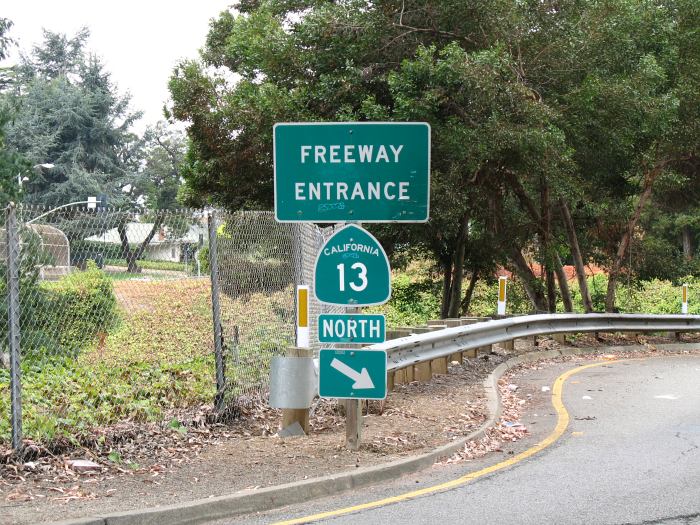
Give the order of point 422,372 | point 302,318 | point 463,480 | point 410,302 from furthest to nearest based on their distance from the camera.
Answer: point 410,302 < point 422,372 < point 302,318 < point 463,480

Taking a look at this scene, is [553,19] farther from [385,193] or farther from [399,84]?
[385,193]

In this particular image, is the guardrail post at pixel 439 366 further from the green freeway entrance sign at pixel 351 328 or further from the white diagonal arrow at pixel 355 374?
the green freeway entrance sign at pixel 351 328

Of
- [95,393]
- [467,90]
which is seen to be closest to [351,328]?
[95,393]

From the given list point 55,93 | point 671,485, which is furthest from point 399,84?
point 55,93

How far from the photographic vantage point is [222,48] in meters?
25.1

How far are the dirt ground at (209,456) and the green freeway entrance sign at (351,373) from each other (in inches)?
20.9

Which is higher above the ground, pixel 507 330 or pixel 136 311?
pixel 136 311

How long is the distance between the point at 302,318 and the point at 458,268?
46.0 feet

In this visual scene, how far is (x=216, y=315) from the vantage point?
8.77 m

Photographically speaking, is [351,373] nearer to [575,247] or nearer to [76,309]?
[76,309]

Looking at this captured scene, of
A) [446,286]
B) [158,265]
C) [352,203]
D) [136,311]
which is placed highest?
[352,203]

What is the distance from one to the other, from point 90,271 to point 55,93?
207ft

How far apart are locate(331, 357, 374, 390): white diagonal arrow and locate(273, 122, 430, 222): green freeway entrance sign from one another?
1.26m

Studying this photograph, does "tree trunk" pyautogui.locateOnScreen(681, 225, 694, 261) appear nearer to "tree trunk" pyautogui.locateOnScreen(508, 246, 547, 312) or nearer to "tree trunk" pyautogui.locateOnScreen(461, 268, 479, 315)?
"tree trunk" pyautogui.locateOnScreen(461, 268, 479, 315)
